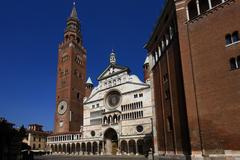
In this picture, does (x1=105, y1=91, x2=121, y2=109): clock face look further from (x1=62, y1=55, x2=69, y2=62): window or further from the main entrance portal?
(x1=62, y1=55, x2=69, y2=62): window

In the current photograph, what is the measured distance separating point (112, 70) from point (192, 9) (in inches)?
1340

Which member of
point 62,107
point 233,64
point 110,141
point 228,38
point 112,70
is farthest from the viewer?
point 62,107

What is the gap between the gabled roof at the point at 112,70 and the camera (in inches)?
1951

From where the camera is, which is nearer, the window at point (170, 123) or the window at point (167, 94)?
the window at point (170, 123)

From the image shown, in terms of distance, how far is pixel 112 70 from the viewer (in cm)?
5197

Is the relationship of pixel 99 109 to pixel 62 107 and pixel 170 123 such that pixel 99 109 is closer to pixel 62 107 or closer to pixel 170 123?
pixel 62 107

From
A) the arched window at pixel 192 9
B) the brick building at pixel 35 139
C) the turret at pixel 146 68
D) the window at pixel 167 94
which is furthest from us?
the brick building at pixel 35 139

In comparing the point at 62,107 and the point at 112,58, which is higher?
the point at 112,58

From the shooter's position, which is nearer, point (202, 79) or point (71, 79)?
point (202, 79)

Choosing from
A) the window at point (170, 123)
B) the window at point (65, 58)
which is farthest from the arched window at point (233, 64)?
the window at point (65, 58)

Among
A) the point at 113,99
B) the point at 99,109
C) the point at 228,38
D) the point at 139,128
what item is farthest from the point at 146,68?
the point at 228,38

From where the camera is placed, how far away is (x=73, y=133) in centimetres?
5300

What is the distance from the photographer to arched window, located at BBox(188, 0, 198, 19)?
18.8m

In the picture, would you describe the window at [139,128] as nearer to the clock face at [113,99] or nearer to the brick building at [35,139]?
the clock face at [113,99]
